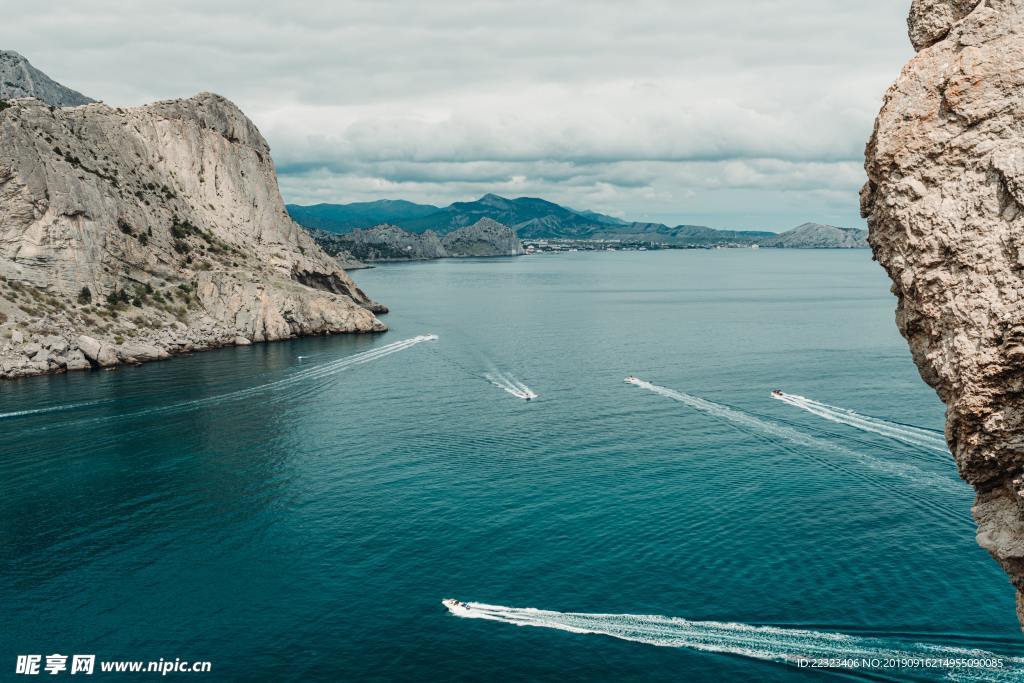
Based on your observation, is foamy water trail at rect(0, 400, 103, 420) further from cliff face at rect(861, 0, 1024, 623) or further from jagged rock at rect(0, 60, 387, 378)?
cliff face at rect(861, 0, 1024, 623)

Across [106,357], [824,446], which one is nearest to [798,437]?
[824,446]

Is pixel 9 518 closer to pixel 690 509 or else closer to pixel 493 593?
pixel 493 593

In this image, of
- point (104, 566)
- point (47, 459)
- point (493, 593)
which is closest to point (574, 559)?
point (493, 593)

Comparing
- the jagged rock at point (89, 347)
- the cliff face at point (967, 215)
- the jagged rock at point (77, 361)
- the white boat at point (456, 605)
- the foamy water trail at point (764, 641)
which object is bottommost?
the foamy water trail at point (764, 641)

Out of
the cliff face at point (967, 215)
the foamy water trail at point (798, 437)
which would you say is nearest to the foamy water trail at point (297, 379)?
the foamy water trail at point (798, 437)

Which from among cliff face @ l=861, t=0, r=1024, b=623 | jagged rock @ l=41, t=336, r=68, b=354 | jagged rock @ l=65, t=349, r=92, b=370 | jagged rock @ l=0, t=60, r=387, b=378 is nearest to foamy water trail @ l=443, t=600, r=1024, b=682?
cliff face @ l=861, t=0, r=1024, b=623

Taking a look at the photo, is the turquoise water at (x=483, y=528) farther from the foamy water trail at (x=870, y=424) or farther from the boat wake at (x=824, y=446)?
the foamy water trail at (x=870, y=424)
